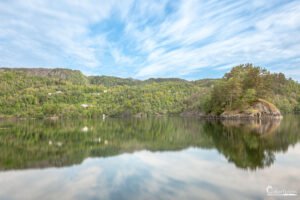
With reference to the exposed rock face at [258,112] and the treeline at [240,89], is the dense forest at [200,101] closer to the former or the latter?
the treeline at [240,89]

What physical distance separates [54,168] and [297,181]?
18.2m

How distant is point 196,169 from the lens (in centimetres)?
2053

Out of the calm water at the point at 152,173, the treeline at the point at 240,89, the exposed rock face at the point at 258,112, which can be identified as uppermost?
the treeline at the point at 240,89

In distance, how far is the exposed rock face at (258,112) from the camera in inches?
3415

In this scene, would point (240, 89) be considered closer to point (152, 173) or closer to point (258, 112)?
point (258, 112)

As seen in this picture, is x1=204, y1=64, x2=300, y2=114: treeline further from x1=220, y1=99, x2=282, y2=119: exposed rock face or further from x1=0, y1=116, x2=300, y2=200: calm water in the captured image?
x1=0, y1=116, x2=300, y2=200: calm water

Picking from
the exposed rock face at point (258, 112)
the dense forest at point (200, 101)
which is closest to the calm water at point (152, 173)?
Result: the exposed rock face at point (258, 112)

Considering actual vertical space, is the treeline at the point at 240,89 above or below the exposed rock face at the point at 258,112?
above

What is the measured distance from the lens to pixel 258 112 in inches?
3445

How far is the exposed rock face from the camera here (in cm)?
8675

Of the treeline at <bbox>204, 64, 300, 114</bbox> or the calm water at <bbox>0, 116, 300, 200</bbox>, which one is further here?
the treeline at <bbox>204, 64, 300, 114</bbox>

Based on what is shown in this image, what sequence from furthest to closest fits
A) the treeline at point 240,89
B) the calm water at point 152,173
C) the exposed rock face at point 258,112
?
the treeline at point 240,89 → the exposed rock face at point 258,112 → the calm water at point 152,173

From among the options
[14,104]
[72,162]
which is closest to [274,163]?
[72,162]

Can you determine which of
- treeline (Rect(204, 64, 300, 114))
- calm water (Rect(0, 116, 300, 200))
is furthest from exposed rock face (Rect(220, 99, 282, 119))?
calm water (Rect(0, 116, 300, 200))
